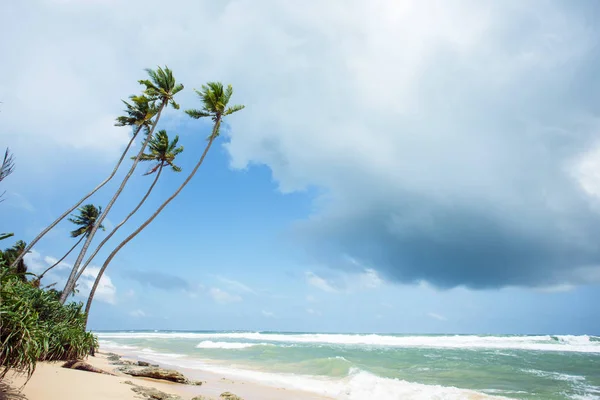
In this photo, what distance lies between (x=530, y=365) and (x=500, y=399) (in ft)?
38.2

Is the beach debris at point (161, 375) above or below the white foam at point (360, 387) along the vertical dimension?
above

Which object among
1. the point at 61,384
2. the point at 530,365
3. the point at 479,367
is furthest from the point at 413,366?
the point at 61,384

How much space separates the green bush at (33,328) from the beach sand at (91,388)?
0.34 meters

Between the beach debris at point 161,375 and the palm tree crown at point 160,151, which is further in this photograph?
the palm tree crown at point 160,151

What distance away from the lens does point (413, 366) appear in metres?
18.2

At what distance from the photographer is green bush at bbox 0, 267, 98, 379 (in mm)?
5281

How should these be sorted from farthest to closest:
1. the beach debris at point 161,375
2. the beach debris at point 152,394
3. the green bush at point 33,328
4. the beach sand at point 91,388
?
the beach debris at point 161,375, the beach debris at point 152,394, the beach sand at point 91,388, the green bush at point 33,328

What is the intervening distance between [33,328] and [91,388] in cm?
285

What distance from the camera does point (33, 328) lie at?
5738mm

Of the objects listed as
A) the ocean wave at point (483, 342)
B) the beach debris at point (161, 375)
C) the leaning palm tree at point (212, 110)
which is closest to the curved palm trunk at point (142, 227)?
the leaning palm tree at point (212, 110)

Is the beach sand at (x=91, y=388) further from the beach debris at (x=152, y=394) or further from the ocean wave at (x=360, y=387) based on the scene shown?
the ocean wave at (x=360, y=387)

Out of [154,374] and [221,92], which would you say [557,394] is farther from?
[221,92]

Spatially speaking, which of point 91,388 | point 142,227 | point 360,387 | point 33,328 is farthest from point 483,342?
point 33,328

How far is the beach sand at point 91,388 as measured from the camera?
252 inches
